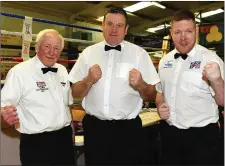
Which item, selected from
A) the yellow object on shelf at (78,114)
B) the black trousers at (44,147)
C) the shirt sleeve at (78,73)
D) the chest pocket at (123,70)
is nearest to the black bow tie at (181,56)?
the chest pocket at (123,70)

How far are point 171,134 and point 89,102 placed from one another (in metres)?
0.63

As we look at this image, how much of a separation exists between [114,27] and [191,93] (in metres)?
0.71

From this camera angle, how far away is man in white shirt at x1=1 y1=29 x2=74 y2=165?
1886mm

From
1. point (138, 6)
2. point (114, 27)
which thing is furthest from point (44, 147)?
point (138, 6)

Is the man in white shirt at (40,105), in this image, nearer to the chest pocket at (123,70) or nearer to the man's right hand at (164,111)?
the chest pocket at (123,70)

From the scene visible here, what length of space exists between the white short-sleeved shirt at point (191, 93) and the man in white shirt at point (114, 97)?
147mm

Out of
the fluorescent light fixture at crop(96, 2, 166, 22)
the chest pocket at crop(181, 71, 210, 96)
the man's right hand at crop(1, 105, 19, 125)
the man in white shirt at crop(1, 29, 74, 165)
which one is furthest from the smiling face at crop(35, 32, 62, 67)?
the fluorescent light fixture at crop(96, 2, 166, 22)

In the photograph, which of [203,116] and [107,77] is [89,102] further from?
[203,116]

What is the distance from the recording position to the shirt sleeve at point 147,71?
6.82 ft

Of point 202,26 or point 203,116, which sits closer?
point 203,116

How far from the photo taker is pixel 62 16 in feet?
31.0

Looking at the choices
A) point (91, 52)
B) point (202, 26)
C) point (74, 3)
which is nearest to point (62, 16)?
point (74, 3)

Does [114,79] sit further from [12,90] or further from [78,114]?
[78,114]

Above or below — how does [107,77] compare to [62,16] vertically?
below
